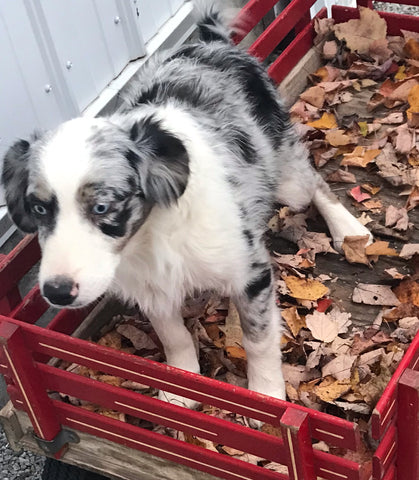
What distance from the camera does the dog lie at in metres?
2.25

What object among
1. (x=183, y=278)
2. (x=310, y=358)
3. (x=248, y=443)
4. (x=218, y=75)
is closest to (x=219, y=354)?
(x=310, y=358)

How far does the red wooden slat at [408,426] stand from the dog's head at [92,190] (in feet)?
2.79

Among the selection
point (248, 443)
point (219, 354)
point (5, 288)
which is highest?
point (5, 288)

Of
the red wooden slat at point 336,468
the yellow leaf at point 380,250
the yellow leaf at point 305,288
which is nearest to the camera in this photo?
the red wooden slat at point 336,468

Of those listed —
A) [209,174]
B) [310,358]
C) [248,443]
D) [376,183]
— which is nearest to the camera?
[248,443]

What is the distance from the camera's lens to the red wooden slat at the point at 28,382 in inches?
102

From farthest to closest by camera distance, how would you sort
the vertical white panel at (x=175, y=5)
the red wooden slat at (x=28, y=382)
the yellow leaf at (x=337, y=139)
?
the vertical white panel at (x=175, y=5), the yellow leaf at (x=337, y=139), the red wooden slat at (x=28, y=382)

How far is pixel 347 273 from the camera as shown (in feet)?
11.2

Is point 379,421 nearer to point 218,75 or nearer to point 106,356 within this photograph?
point 106,356

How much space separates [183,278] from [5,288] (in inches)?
27.8

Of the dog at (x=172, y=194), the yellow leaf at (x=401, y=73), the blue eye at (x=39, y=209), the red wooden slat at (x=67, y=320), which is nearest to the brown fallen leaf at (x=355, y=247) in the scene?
the dog at (x=172, y=194)

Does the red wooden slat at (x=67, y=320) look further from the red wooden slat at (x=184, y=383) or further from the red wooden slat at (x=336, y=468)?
the red wooden slat at (x=336, y=468)

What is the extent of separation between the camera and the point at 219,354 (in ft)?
10.5

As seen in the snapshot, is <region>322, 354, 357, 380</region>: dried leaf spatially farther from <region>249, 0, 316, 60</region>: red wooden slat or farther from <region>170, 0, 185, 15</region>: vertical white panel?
<region>170, 0, 185, 15</region>: vertical white panel
